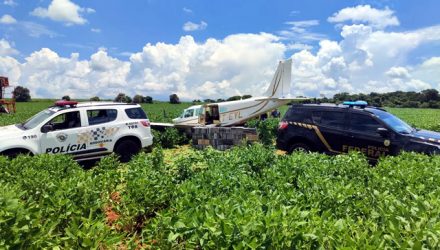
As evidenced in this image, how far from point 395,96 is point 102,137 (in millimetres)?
90912

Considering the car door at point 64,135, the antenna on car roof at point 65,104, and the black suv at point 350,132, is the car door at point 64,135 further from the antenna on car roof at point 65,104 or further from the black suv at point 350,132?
the black suv at point 350,132

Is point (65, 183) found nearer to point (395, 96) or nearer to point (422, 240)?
point (422, 240)

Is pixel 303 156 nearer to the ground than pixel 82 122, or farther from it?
nearer to the ground

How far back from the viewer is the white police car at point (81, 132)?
940cm

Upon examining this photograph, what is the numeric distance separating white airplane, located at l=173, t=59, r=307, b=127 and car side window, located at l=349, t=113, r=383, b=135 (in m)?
11.8

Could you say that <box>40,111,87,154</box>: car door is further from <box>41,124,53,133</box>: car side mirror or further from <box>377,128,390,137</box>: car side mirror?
<box>377,128,390,137</box>: car side mirror

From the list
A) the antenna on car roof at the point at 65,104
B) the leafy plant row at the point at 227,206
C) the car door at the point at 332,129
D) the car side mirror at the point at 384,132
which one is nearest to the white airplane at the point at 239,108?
the antenna on car roof at the point at 65,104

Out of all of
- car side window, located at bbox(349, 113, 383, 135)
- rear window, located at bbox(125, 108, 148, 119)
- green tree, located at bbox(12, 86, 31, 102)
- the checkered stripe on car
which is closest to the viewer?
car side window, located at bbox(349, 113, 383, 135)

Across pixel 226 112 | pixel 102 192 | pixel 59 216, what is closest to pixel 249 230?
pixel 59 216

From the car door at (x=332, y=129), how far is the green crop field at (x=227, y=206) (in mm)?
3616

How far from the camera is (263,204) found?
3137 mm

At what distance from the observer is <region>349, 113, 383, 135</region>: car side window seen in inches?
368

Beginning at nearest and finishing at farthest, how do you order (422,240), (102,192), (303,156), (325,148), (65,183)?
(422,240)
(65,183)
(102,192)
(303,156)
(325,148)

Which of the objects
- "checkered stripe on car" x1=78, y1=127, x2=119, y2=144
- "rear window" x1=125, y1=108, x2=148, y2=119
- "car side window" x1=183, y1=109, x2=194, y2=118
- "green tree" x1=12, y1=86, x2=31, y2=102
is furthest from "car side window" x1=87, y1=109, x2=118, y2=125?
"green tree" x1=12, y1=86, x2=31, y2=102
